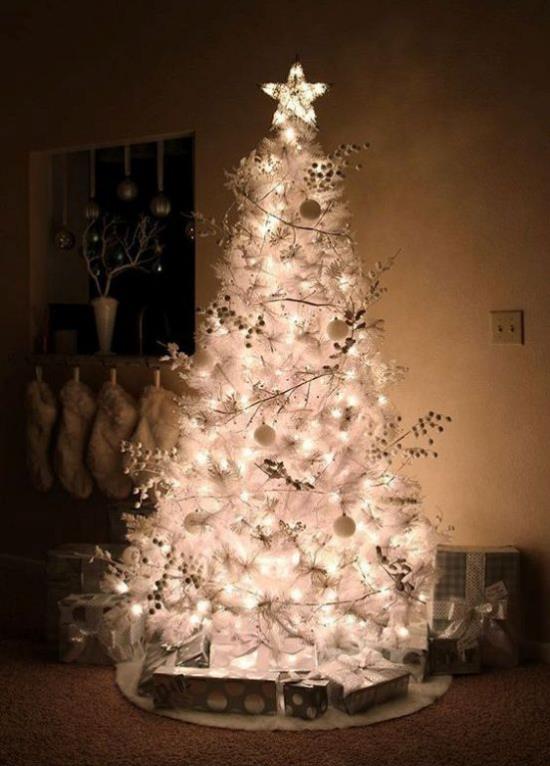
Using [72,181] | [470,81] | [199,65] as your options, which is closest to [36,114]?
[72,181]

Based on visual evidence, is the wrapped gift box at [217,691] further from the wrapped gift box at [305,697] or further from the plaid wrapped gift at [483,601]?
the plaid wrapped gift at [483,601]

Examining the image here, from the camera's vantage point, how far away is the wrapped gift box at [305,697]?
8.70 ft

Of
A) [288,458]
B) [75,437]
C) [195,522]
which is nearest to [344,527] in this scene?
[288,458]

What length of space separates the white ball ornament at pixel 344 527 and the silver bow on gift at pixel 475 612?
2.13ft

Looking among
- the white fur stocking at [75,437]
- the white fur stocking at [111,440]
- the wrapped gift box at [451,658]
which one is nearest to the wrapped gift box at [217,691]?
the wrapped gift box at [451,658]

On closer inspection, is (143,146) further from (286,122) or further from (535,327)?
(535,327)

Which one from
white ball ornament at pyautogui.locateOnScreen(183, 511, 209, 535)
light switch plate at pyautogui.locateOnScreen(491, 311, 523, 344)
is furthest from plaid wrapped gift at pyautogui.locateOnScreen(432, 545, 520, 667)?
white ball ornament at pyautogui.locateOnScreen(183, 511, 209, 535)

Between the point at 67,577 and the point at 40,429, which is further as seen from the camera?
the point at 40,429

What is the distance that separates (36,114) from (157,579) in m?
2.17

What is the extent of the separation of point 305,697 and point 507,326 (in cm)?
138

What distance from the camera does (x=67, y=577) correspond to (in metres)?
3.25

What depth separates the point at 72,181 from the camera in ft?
14.3

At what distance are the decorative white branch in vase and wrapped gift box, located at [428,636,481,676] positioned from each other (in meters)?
1.84

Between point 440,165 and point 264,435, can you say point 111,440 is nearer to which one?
point 264,435
